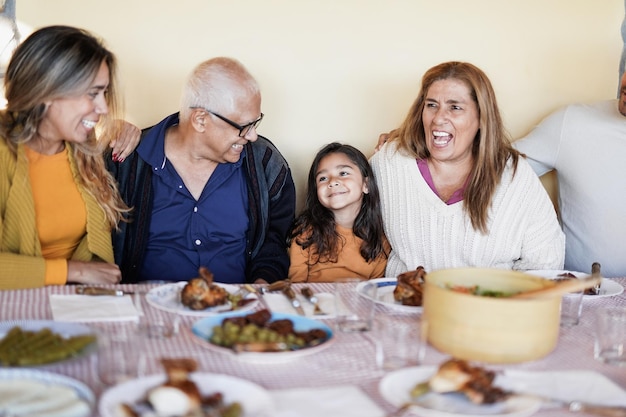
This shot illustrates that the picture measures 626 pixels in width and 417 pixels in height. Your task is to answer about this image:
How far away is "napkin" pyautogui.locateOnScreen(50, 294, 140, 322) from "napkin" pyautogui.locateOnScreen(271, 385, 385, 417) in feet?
1.89

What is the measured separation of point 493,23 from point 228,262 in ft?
5.82

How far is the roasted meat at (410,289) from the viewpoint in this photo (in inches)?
81.5

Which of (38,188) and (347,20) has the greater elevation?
(347,20)

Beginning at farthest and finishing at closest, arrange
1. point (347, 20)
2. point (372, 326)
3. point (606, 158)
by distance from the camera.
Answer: point (347, 20) → point (606, 158) → point (372, 326)

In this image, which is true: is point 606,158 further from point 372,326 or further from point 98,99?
point 98,99

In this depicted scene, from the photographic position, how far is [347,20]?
344 centimetres

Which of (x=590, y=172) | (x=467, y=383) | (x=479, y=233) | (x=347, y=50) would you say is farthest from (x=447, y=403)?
(x=347, y=50)

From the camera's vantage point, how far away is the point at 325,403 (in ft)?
4.65

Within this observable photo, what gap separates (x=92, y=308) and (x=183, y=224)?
106 cm

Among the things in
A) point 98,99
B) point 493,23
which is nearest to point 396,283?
point 98,99

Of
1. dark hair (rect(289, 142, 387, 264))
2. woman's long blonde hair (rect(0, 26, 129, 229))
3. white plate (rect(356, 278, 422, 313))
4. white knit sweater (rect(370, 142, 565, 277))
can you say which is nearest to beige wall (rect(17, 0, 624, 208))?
dark hair (rect(289, 142, 387, 264))

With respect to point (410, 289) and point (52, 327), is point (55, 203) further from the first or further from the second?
point (410, 289)

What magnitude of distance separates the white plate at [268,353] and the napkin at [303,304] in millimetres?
152

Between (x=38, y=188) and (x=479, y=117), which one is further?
(x=479, y=117)
